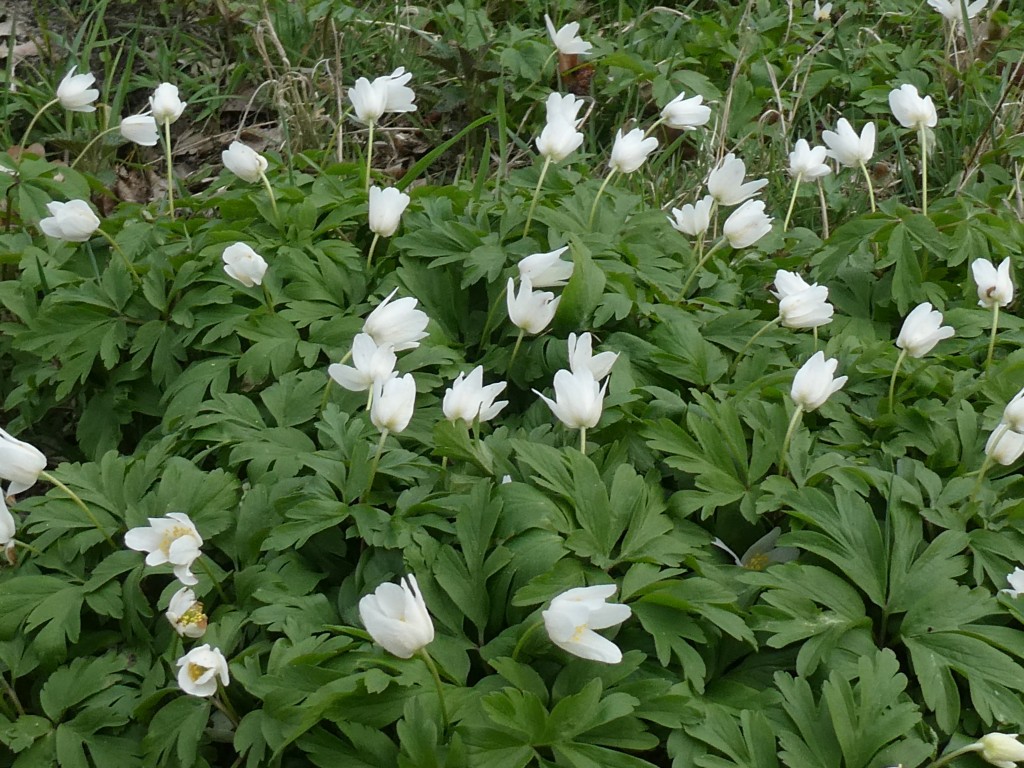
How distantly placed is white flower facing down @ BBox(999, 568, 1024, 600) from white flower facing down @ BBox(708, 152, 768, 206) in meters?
1.19

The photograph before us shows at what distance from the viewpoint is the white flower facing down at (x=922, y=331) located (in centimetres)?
224

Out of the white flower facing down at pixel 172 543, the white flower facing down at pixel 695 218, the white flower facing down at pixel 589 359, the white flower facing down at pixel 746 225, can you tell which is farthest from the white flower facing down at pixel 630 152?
the white flower facing down at pixel 172 543

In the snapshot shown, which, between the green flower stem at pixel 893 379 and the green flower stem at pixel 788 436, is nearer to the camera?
the green flower stem at pixel 788 436

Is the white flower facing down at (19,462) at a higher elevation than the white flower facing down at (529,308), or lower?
lower

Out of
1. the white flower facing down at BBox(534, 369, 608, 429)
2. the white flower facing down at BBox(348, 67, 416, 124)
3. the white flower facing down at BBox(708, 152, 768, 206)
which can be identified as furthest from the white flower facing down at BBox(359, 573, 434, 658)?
the white flower facing down at BBox(348, 67, 416, 124)

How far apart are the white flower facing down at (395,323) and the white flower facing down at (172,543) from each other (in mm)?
572

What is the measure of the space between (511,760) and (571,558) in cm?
41

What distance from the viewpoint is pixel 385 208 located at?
253 cm

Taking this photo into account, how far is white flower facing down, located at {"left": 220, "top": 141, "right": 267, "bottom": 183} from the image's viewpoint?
105 inches

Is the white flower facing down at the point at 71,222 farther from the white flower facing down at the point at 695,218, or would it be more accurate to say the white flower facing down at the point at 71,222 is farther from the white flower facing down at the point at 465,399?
the white flower facing down at the point at 695,218

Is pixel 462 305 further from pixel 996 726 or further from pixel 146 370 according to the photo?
pixel 996 726

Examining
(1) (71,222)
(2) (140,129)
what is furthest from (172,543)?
(2) (140,129)

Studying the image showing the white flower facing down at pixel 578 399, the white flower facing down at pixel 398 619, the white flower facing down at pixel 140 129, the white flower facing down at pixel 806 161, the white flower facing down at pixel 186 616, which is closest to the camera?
the white flower facing down at pixel 398 619

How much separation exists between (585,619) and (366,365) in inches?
30.3
